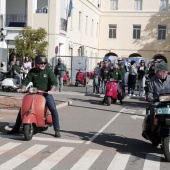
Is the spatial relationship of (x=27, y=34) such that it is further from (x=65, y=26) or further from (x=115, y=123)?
(x=115, y=123)

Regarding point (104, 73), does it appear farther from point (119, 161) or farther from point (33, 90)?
point (119, 161)

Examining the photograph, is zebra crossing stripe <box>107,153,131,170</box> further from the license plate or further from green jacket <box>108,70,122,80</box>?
green jacket <box>108,70,122,80</box>

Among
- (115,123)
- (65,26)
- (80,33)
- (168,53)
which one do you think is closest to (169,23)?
(168,53)

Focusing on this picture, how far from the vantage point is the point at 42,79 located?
9.12m

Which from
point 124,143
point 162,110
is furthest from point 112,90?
point 162,110

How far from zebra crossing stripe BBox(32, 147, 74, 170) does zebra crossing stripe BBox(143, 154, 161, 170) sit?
1.48 meters

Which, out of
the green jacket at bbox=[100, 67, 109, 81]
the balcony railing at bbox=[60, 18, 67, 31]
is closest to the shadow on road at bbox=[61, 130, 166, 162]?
the green jacket at bbox=[100, 67, 109, 81]

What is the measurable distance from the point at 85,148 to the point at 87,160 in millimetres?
1018

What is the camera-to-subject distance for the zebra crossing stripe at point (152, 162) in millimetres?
7020

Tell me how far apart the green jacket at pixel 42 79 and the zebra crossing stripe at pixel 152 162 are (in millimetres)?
2683

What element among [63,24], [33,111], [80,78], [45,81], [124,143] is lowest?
[124,143]

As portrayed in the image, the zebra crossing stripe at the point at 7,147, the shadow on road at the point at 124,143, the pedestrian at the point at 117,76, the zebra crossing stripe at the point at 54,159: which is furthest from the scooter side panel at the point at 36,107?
the pedestrian at the point at 117,76

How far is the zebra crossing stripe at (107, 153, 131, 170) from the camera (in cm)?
694

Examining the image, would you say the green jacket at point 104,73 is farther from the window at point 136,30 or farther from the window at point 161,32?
the window at point 161,32
